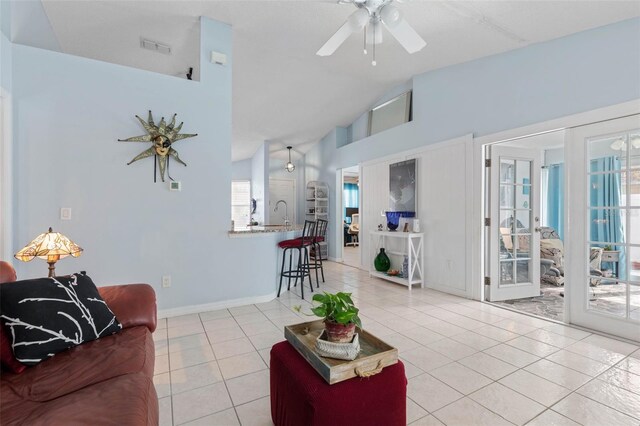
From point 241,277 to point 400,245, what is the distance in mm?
2687

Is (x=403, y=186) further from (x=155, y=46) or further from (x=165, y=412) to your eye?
(x=165, y=412)

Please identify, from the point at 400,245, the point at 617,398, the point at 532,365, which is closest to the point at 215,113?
the point at 400,245

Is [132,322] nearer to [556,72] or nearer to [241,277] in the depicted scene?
[241,277]

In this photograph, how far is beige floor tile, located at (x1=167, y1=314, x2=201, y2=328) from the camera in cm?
304

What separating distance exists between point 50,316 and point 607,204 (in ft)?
14.0

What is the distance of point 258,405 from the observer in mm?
1791

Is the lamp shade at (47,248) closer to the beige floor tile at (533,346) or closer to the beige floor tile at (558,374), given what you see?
the beige floor tile at (558,374)

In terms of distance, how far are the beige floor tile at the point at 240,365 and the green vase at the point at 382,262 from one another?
3.10 m

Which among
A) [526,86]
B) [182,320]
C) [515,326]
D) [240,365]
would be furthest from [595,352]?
[182,320]

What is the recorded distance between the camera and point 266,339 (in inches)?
106

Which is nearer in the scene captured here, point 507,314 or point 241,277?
point 507,314

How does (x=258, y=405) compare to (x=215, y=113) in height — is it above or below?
below

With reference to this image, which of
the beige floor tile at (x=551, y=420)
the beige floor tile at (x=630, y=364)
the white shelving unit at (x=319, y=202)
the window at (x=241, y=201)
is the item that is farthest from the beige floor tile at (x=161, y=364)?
the window at (x=241, y=201)

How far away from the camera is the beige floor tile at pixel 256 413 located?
64.9 inches
